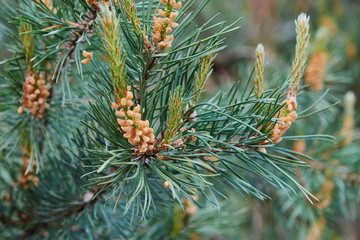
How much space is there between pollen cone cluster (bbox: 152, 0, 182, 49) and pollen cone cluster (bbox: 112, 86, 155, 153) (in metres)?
0.05

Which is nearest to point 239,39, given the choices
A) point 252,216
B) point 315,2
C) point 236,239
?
point 315,2

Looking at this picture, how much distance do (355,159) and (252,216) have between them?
1.47 ft

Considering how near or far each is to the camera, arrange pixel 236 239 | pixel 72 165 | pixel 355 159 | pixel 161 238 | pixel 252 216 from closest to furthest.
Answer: pixel 72 165
pixel 161 238
pixel 355 159
pixel 236 239
pixel 252 216

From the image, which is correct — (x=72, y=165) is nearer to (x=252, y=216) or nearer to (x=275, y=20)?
(x=252, y=216)

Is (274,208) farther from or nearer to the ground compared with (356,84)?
nearer to the ground

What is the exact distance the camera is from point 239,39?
137 centimetres

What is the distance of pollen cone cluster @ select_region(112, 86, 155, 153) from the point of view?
0.32 m

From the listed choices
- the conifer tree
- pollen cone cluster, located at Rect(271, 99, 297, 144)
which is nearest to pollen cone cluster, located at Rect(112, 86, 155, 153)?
the conifer tree

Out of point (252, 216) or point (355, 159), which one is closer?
point (355, 159)

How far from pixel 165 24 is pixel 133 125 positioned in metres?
0.10

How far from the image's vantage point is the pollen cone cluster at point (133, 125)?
320 millimetres

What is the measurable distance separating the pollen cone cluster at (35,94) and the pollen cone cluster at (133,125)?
19cm

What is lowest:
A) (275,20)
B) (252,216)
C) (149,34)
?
(252,216)

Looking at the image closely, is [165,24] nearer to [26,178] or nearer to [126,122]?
[126,122]
